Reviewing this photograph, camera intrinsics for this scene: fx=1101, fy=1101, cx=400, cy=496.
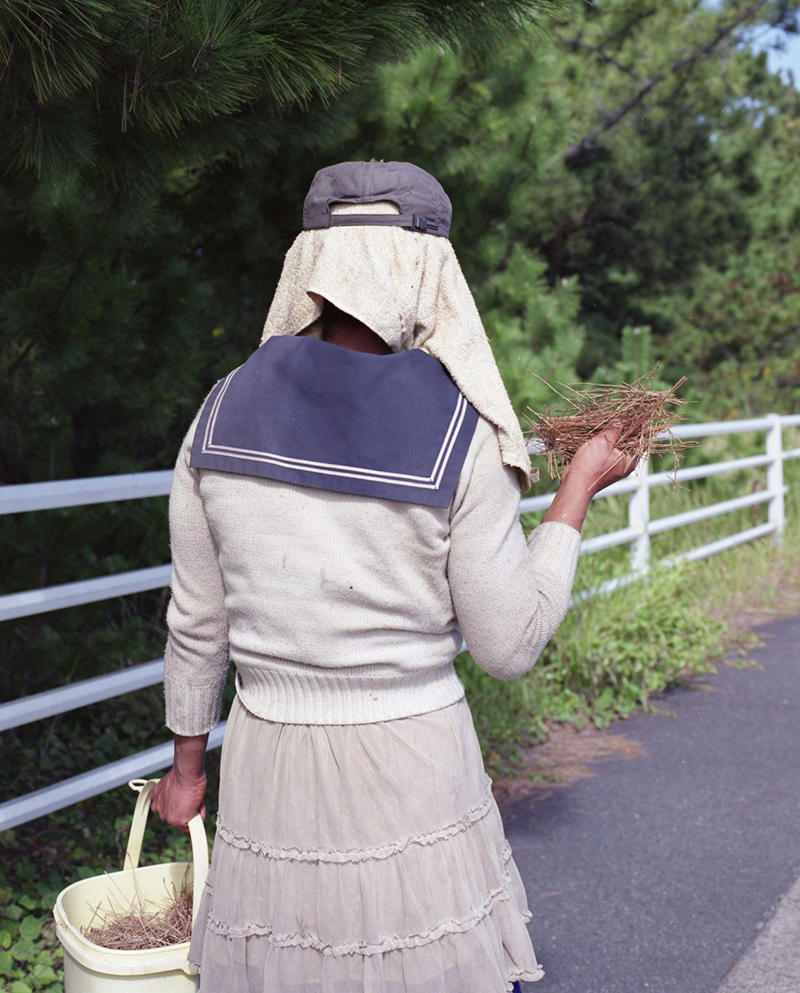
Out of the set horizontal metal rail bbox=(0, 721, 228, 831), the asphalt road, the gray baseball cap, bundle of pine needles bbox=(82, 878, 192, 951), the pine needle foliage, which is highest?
the pine needle foliage

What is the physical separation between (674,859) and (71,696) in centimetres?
214

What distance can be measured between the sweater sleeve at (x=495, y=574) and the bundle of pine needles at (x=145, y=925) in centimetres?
100

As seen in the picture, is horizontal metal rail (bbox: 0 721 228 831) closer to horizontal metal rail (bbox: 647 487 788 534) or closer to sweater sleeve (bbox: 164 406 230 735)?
sweater sleeve (bbox: 164 406 230 735)

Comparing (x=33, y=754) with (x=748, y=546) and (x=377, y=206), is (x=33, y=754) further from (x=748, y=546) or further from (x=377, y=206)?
(x=748, y=546)

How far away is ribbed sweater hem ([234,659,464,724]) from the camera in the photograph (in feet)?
6.31

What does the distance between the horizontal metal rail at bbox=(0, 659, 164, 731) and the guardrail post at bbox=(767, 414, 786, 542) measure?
6.66 m

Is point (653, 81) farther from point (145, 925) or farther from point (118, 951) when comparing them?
point (118, 951)

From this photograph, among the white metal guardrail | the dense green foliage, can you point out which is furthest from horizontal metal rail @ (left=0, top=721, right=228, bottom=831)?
the dense green foliage

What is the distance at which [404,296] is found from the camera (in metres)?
1.84

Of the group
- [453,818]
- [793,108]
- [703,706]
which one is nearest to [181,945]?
[453,818]

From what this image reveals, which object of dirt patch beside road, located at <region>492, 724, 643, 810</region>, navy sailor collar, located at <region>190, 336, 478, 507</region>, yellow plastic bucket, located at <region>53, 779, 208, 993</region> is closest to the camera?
navy sailor collar, located at <region>190, 336, 478, 507</region>

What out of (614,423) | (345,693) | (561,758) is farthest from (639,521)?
(345,693)

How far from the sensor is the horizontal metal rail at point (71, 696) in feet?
9.88

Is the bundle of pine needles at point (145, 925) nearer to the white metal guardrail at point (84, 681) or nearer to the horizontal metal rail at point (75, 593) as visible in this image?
the white metal guardrail at point (84, 681)
